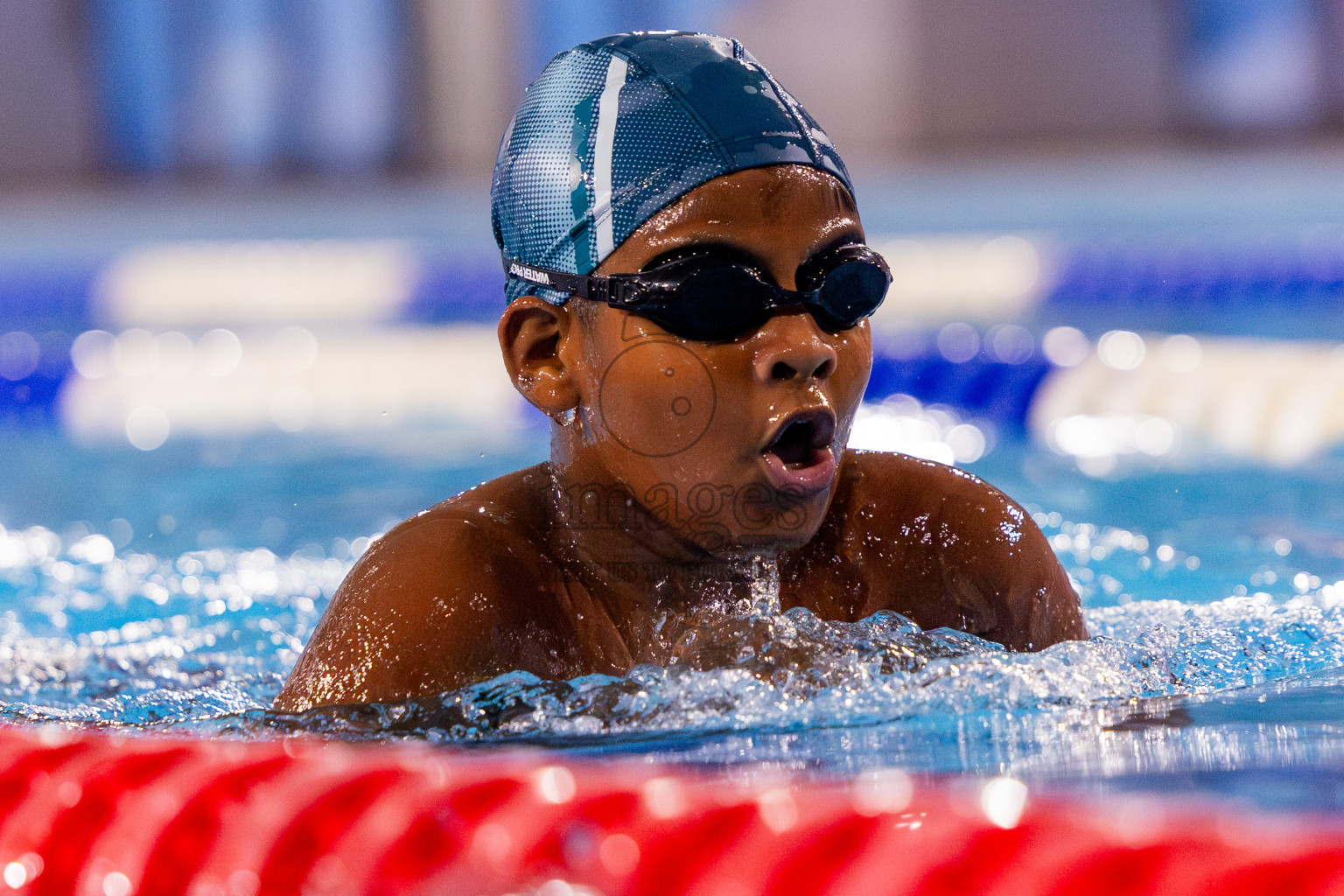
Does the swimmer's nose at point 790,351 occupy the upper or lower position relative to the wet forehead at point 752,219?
lower

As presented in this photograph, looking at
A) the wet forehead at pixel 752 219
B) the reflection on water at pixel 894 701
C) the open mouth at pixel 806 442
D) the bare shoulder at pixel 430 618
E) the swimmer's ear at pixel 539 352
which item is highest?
the wet forehead at pixel 752 219

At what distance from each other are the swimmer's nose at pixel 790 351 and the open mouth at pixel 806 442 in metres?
0.05

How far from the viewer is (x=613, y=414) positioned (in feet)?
6.06

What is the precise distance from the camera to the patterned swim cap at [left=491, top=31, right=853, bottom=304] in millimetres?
1825

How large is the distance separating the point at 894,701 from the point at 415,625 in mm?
575

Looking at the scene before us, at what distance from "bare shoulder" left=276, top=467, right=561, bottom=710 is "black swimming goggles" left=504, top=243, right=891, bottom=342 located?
0.35 meters

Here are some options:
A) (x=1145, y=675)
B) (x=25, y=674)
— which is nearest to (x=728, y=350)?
(x=1145, y=675)

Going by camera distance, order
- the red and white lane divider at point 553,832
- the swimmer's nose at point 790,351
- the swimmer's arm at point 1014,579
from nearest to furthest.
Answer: the red and white lane divider at point 553,832, the swimmer's nose at point 790,351, the swimmer's arm at point 1014,579

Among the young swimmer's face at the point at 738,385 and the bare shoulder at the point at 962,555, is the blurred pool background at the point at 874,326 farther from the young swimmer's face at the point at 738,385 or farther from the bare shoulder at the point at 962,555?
the young swimmer's face at the point at 738,385

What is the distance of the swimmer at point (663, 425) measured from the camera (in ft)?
5.82

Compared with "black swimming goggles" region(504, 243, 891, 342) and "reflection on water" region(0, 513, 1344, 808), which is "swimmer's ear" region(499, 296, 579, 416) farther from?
"reflection on water" region(0, 513, 1344, 808)

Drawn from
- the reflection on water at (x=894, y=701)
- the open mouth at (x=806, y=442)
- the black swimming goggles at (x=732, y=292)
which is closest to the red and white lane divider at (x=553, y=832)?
the reflection on water at (x=894, y=701)

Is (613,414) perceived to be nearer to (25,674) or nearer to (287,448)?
(25,674)

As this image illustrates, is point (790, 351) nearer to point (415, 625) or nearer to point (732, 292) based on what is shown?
point (732, 292)
